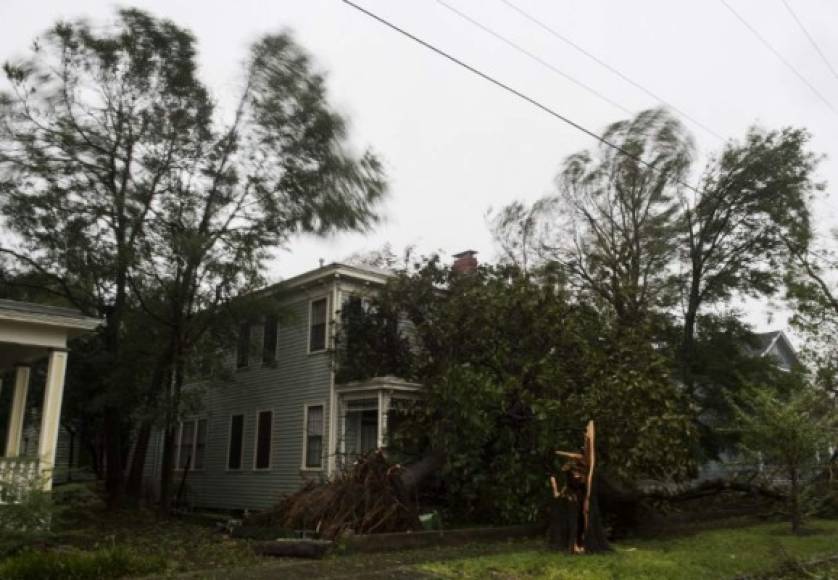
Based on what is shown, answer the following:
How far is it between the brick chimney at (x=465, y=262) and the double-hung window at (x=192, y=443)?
10.1m

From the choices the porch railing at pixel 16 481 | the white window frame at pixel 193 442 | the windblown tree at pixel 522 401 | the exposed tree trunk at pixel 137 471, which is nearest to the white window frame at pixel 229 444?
the white window frame at pixel 193 442

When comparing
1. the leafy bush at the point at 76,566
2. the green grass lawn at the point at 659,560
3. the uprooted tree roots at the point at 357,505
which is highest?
the uprooted tree roots at the point at 357,505

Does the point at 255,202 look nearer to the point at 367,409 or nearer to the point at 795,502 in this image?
the point at 367,409

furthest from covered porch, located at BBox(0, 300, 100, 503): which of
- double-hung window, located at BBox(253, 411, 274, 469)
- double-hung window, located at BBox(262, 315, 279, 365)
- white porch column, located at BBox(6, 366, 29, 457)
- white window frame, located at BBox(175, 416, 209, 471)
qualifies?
white window frame, located at BBox(175, 416, 209, 471)

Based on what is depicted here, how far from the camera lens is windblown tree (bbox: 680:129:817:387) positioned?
23.3m

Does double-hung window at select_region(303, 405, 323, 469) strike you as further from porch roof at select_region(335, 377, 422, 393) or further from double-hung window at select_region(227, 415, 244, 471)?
double-hung window at select_region(227, 415, 244, 471)

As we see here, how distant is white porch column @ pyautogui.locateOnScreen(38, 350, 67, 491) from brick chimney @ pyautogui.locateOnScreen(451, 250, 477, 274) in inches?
393

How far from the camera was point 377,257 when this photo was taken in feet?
81.7

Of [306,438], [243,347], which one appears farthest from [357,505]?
→ [243,347]

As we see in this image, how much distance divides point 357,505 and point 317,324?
824 centimetres

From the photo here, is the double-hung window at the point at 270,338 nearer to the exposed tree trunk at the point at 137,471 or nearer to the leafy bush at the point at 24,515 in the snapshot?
the exposed tree trunk at the point at 137,471

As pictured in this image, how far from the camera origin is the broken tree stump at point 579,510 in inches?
432

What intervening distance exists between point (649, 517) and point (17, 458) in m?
11.6

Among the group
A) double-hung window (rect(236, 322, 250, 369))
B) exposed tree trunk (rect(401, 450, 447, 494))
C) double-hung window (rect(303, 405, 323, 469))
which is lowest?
exposed tree trunk (rect(401, 450, 447, 494))
